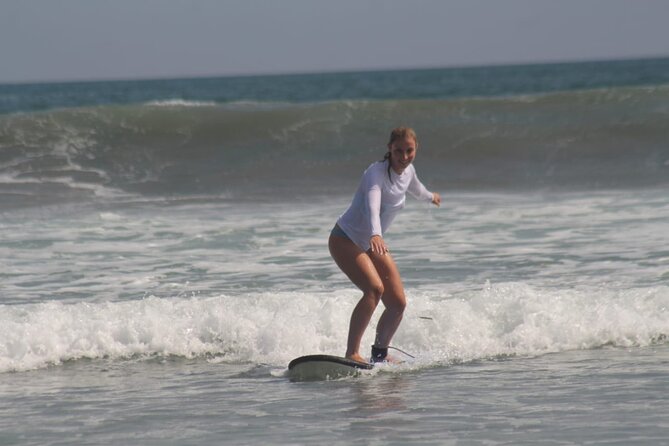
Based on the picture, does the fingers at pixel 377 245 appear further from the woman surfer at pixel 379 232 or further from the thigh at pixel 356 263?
the thigh at pixel 356 263

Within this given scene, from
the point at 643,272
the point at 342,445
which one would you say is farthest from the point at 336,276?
the point at 342,445

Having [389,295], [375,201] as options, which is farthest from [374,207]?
[389,295]

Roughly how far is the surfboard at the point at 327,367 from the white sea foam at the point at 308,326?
76 cm

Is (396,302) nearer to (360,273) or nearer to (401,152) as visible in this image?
(360,273)

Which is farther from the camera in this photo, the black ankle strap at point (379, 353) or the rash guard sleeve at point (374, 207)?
the black ankle strap at point (379, 353)

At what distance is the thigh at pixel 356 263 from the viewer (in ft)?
25.2

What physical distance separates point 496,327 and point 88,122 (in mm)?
19968

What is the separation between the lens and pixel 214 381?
7992 mm

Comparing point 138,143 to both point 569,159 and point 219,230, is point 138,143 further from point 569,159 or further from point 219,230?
point 219,230

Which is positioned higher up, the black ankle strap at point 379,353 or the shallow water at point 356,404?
the black ankle strap at point 379,353

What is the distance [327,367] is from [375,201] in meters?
1.21

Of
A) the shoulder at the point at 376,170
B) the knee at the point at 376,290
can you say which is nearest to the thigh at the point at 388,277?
the knee at the point at 376,290

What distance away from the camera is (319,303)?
9680mm

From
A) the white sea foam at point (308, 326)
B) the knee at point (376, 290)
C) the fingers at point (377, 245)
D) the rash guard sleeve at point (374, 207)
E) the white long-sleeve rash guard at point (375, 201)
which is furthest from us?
the white sea foam at point (308, 326)
